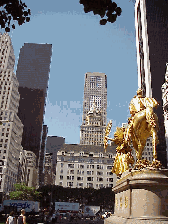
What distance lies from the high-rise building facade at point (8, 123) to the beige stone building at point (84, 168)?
60.1ft

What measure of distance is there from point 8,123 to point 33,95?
299 feet

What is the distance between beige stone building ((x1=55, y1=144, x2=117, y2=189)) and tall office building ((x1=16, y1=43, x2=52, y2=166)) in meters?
75.9

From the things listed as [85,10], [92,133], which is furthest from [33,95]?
[85,10]

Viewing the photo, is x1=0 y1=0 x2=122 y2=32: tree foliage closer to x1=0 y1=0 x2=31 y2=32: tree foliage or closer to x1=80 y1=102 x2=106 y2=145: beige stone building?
x1=0 y1=0 x2=31 y2=32: tree foliage

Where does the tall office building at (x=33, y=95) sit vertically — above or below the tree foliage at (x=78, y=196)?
above

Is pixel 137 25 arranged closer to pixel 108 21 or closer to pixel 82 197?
pixel 82 197

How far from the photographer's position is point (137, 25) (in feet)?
371

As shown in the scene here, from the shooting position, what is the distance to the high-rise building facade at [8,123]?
89.6 meters

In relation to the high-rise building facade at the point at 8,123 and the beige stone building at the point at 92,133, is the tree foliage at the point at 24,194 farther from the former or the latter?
the beige stone building at the point at 92,133

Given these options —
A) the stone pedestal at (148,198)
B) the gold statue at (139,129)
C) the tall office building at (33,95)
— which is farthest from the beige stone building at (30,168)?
the stone pedestal at (148,198)

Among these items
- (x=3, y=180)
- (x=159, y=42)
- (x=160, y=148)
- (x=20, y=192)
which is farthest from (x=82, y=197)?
(x=159, y=42)

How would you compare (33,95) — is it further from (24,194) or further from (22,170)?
(24,194)

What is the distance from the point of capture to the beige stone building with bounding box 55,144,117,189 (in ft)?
309

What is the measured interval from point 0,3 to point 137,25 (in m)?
117
